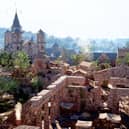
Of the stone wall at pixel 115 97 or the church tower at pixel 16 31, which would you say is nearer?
the stone wall at pixel 115 97

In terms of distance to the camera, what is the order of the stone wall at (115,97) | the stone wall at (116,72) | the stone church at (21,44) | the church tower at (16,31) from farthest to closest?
the church tower at (16,31) → the stone church at (21,44) → the stone wall at (116,72) → the stone wall at (115,97)

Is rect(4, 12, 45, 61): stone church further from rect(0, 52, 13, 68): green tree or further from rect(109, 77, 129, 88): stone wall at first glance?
rect(109, 77, 129, 88): stone wall

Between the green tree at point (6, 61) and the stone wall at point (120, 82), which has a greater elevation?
the green tree at point (6, 61)

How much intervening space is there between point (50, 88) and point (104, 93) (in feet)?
22.4

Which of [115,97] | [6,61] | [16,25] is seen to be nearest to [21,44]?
[16,25]

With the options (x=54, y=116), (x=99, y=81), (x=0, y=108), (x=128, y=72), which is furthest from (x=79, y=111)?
(x=128, y=72)

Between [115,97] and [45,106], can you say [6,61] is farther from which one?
[45,106]

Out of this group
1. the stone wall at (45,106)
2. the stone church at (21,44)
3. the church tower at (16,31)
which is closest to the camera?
the stone wall at (45,106)

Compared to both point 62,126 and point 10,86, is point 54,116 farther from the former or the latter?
point 10,86

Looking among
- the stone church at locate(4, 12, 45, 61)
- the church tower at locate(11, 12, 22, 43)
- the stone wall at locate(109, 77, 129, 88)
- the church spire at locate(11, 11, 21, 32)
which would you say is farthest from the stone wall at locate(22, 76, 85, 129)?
the church spire at locate(11, 11, 21, 32)

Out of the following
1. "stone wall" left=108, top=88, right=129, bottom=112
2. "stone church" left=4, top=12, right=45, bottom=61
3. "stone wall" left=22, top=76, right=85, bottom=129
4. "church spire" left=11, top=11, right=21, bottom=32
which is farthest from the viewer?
"church spire" left=11, top=11, right=21, bottom=32

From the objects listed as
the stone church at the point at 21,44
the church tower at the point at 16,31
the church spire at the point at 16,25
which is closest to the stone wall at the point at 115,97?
the stone church at the point at 21,44

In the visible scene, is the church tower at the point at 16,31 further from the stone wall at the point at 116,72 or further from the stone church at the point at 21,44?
the stone wall at the point at 116,72

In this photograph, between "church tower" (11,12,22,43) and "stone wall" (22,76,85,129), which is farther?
"church tower" (11,12,22,43)
